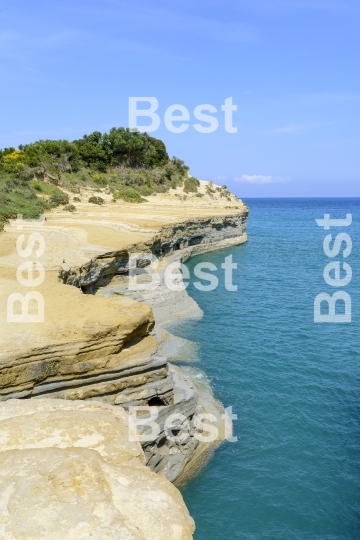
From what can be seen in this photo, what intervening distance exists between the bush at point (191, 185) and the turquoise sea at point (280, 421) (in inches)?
1355

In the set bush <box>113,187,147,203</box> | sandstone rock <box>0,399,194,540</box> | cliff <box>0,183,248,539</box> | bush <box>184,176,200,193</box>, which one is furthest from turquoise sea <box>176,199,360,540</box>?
bush <box>184,176,200,193</box>

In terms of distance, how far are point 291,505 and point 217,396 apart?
15.3 feet

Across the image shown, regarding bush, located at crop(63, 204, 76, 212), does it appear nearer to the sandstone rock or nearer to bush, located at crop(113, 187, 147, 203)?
bush, located at crop(113, 187, 147, 203)

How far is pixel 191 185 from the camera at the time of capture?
60031 millimetres

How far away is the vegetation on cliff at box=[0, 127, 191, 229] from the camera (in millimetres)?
37094

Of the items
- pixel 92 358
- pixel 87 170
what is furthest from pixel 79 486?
pixel 87 170

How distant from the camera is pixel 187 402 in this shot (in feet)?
38.6

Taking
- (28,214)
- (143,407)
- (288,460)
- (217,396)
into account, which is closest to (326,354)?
(217,396)

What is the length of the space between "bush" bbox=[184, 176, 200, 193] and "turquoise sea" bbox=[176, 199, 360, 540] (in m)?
34.4

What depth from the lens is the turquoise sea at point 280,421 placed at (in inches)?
398

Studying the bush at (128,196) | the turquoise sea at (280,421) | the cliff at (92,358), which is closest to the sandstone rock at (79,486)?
the cliff at (92,358)

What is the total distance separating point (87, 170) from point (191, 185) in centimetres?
1333

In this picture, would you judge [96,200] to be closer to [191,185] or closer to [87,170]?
[87,170]

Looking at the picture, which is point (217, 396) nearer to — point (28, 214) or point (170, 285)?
point (170, 285)
